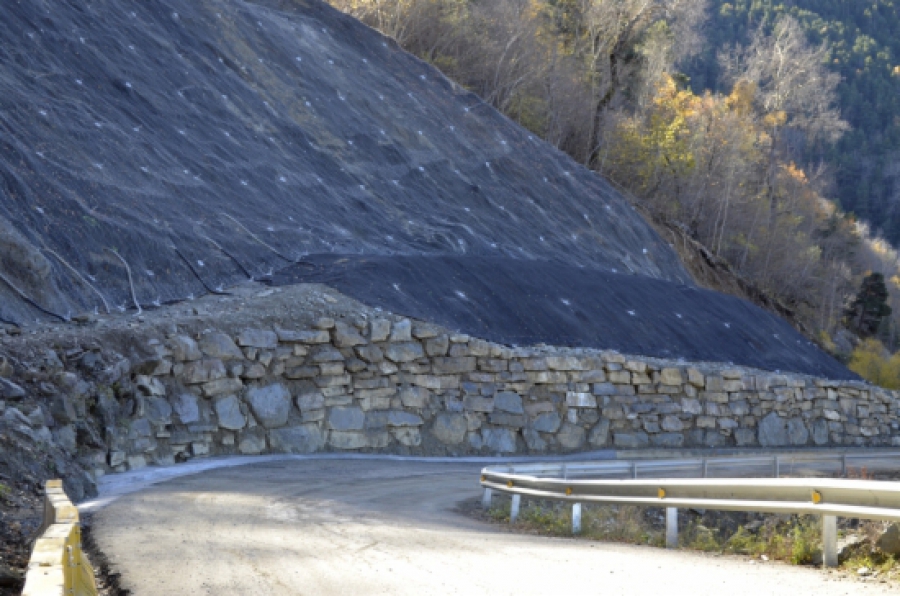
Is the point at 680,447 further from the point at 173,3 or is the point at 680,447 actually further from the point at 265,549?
the point at 173,3

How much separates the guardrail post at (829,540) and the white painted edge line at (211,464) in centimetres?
760

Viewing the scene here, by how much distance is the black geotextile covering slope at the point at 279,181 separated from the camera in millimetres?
18625

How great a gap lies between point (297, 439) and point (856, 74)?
355 feet

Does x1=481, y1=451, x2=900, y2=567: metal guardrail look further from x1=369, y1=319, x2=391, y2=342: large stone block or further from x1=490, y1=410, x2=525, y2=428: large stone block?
x1=369, y1=319, x2=391, y2=342: large stone block

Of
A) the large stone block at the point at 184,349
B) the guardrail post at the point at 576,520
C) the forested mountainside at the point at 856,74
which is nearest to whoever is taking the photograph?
the guardrail post at the point at 576,520

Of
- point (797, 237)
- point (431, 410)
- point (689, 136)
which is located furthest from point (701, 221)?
point (431, 410)

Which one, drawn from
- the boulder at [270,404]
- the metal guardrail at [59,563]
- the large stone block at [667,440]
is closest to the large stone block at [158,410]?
the boulder at [270,404]

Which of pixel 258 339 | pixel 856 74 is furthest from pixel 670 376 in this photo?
pixel 856 74

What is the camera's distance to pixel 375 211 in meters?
26.9

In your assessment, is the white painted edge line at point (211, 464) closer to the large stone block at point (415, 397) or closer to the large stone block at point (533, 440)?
the large stone block at point (533, 440)

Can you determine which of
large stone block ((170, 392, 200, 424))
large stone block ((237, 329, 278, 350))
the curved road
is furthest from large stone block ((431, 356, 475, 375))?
the curved road

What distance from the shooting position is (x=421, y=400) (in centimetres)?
2017

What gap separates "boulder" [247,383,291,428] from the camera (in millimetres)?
17875

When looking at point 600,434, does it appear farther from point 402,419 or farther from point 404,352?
point 404,352
